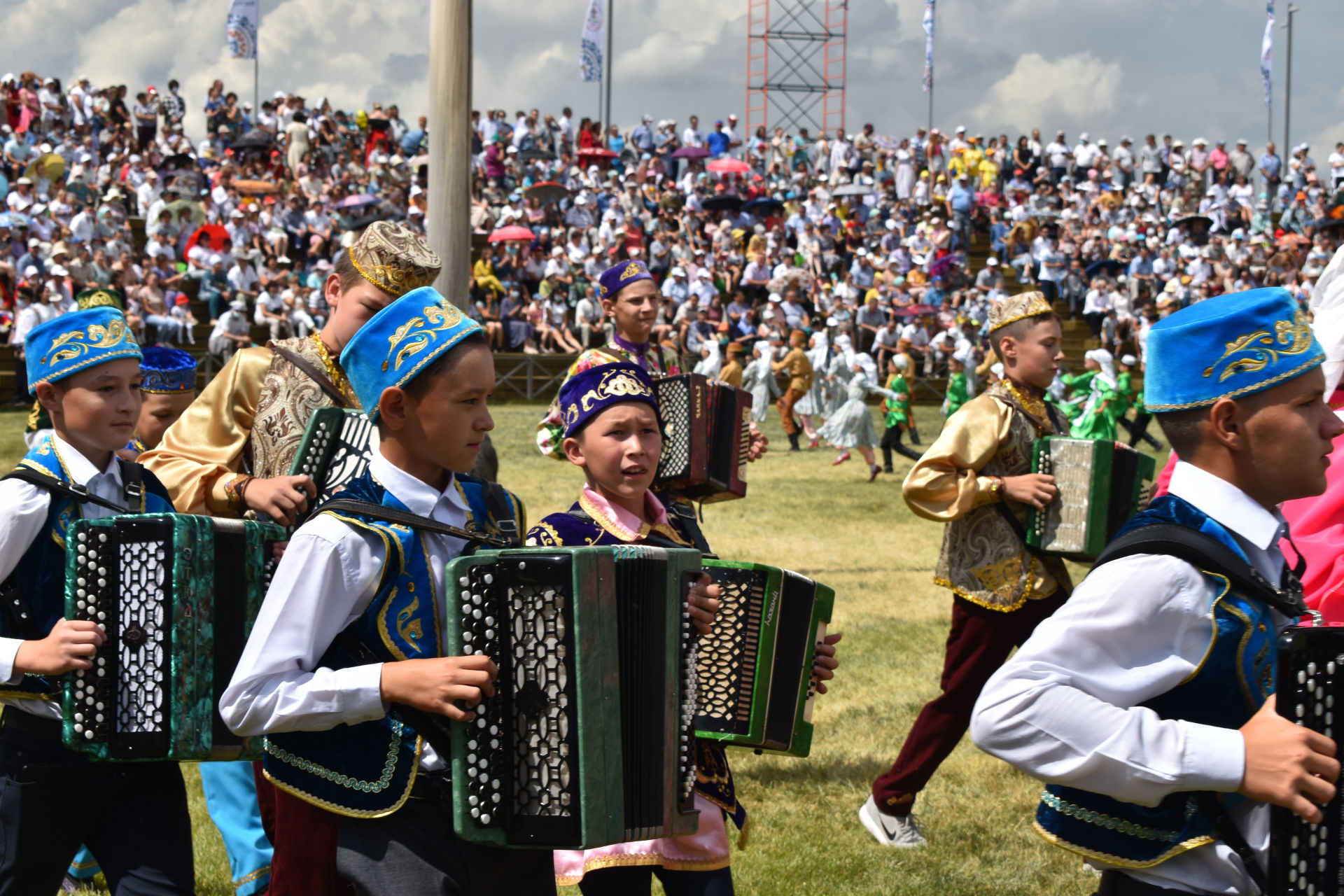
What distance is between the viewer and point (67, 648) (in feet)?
11.0

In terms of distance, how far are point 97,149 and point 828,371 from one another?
15.9 metres

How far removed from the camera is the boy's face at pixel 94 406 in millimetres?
3883

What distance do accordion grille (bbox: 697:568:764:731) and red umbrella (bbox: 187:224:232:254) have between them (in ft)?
80.1

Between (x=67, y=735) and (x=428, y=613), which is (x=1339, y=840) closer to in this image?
(x=428, y=613)

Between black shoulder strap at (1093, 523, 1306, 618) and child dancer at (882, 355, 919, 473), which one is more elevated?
black shoulder strap at (1093, 523, 1306, 618)

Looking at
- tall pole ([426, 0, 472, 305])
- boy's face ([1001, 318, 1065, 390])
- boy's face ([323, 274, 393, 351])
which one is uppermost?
tall pole ([426, 0, 472, 305])

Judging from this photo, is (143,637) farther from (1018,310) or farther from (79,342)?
(1018,310)

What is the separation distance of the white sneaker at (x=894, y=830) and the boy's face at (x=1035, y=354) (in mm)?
1877

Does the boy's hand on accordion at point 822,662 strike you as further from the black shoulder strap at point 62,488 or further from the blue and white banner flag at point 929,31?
the blue and white banner flag at point 929,31

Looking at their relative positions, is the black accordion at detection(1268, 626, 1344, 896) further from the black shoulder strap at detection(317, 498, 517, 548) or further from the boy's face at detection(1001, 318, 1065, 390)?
the boy's face at detection(1001, 318, 1065, 390)

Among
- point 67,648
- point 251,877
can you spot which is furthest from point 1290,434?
point 251,877

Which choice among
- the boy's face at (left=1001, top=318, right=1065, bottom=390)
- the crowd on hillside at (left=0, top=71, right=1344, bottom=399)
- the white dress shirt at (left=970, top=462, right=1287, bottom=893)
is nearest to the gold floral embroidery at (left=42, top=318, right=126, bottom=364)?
the white dress shirt at (left=970, top=462, right=1287, bottom=893)

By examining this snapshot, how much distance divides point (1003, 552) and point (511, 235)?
24916 mm

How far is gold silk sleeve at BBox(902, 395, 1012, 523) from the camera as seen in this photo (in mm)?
5715
